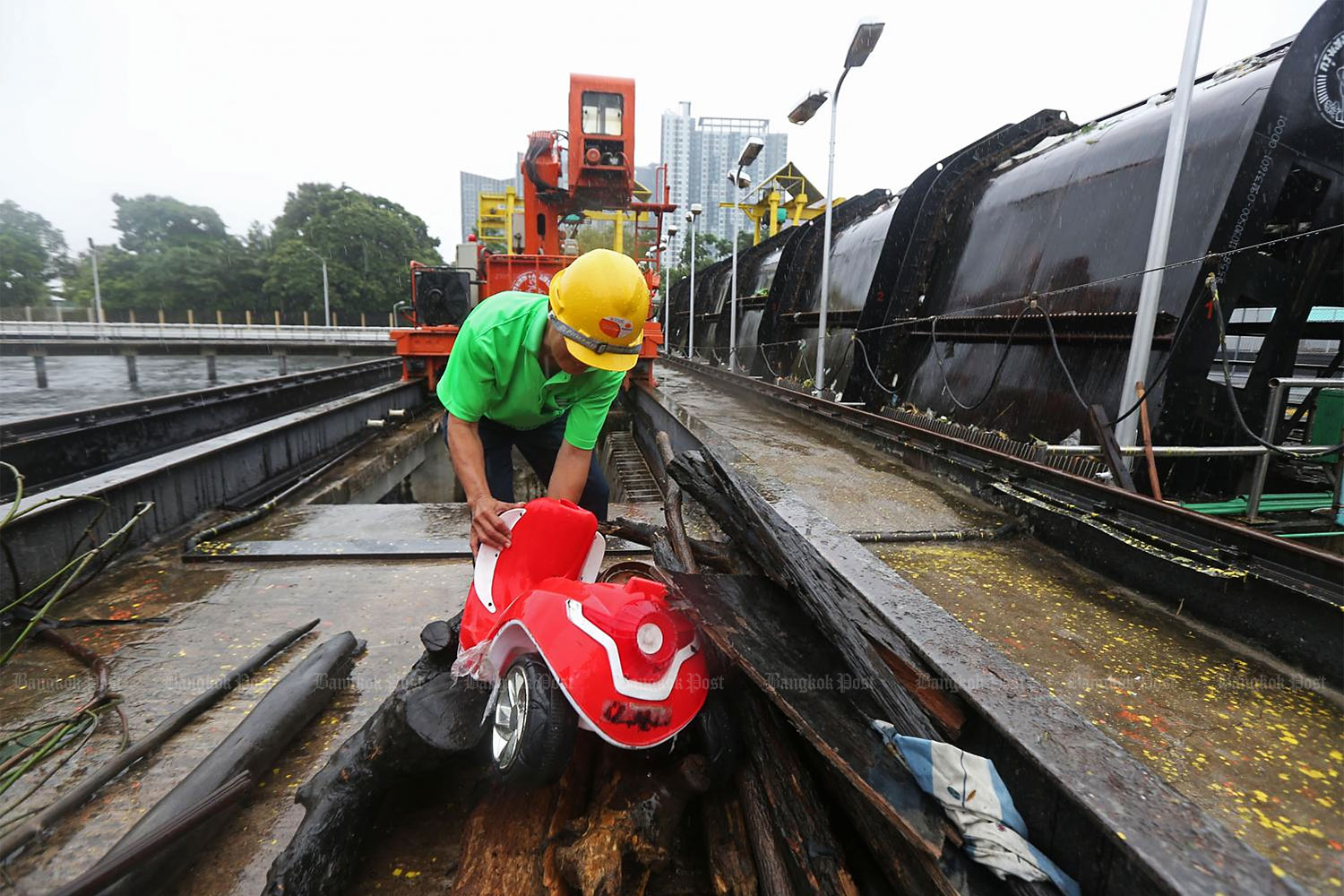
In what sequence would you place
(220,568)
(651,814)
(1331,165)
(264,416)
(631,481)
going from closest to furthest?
(651,814) → (220,568) → (1331,165) → (631,481) → (264,416)

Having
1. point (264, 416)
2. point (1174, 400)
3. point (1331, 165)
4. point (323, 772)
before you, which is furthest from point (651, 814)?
point (264, 416)

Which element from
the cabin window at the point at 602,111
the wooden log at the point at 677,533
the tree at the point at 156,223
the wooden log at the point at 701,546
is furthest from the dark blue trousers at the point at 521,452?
the tree at the point at 156,223

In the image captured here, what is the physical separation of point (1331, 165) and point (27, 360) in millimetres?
37962

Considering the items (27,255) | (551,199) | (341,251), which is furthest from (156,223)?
A: (551,199)

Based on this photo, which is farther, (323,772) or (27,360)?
(27,360)

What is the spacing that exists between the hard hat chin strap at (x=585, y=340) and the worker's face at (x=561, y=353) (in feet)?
0.16

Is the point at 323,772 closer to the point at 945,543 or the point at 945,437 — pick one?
the point at 945,543

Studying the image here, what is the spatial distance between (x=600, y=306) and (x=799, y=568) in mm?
1080

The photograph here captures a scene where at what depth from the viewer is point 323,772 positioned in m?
1.58

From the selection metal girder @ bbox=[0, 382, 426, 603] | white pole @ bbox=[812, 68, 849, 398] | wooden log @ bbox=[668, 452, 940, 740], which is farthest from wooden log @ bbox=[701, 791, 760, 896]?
white pole @ bbox=[812, 68, 849, 398]

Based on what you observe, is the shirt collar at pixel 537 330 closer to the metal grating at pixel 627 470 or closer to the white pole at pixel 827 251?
the metal grating at pixel 627 470

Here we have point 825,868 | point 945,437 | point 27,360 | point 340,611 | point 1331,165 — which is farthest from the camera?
point 27,360

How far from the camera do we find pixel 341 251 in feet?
176

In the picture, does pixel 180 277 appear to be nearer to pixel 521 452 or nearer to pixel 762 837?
pixel 521 452
